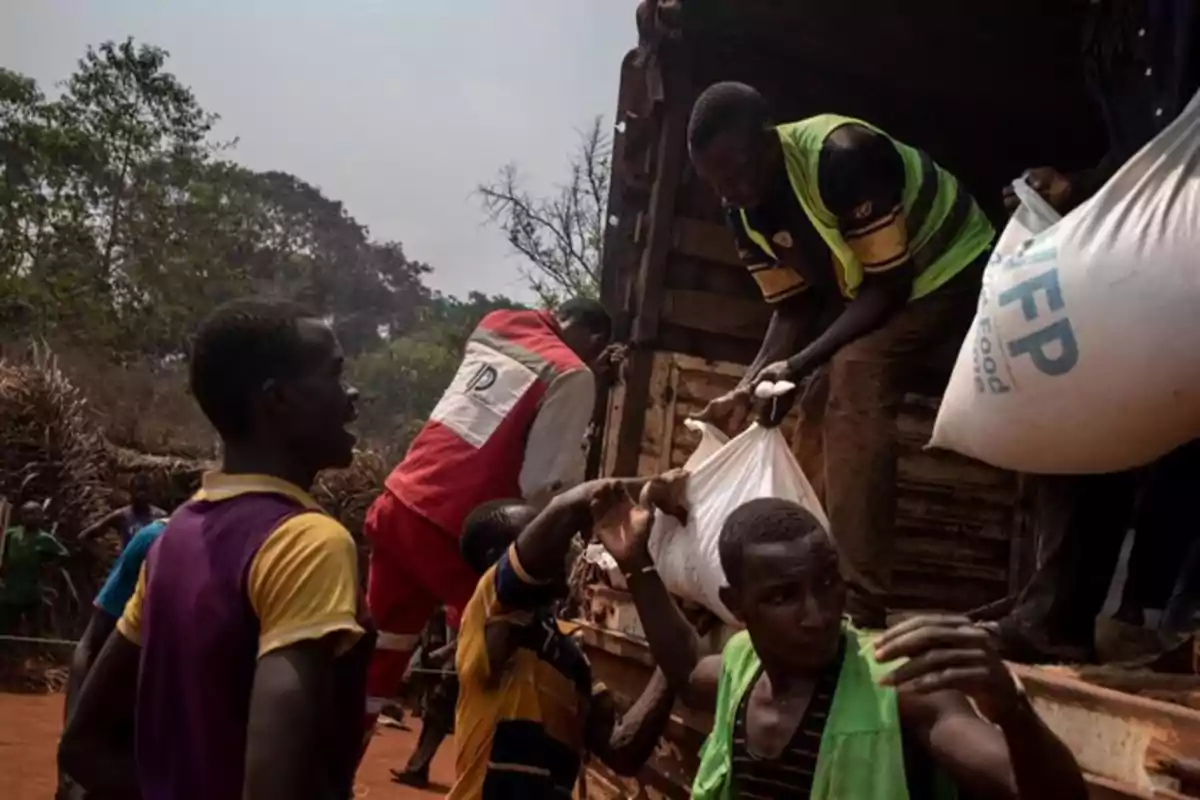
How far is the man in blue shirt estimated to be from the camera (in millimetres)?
2574

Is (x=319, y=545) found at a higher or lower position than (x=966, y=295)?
lower

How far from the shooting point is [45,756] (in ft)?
26.0

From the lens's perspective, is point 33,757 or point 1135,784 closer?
point 1135,784

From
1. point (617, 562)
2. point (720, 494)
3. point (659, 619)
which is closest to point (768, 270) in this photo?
point (720, 494)

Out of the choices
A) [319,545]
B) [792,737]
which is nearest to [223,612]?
[319,545]

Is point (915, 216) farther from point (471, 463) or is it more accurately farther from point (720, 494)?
point (471, 463)

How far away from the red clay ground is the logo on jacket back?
4632mm

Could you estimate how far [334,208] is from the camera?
1801 inches

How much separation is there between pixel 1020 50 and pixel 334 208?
141ft

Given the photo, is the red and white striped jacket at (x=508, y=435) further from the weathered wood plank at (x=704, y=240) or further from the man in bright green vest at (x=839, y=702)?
the man in bright green vest at (x=839, y=702)

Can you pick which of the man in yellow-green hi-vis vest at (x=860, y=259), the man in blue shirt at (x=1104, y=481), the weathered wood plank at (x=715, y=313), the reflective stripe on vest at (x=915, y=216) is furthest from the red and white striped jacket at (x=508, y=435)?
the man in blue shirt at (x=1104, y=481)

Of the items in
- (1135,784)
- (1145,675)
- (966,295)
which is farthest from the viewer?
(966,295)

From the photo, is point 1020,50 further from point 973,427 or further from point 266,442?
point 266,442

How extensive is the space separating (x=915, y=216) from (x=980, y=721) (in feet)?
6.57
